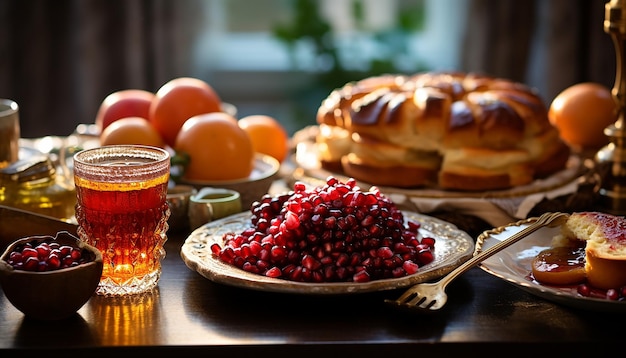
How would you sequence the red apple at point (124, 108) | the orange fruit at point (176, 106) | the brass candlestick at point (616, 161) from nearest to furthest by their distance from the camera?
the brass candlestick at point (616, 161) → the orange fruit at point (176, 106) → the red apple at point (124, 108)

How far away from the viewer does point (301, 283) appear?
1287mm

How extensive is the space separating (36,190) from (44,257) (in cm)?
43

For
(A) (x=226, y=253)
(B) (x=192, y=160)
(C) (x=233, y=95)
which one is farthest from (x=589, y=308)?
(C) (x=233, y=95)

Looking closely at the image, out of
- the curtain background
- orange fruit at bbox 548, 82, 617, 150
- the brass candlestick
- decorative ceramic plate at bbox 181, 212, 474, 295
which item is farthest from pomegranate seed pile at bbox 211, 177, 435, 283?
the curtain background

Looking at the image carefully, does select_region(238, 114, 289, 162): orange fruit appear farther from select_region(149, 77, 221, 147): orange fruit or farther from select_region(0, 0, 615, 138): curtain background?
select_region(0, 0, 615, 138): curtain background

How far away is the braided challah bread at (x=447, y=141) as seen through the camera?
6.33 ft

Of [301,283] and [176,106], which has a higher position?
[176,106]

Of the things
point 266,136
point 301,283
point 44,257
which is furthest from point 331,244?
point 266,136

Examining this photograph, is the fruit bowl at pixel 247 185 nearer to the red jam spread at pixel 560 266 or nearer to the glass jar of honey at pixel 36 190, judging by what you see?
the glass jar of honey at pixel 36 190

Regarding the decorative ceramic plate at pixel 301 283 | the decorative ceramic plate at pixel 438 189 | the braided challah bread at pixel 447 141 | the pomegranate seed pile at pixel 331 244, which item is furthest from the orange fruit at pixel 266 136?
the pomegranate seed pile at pixel 331 244

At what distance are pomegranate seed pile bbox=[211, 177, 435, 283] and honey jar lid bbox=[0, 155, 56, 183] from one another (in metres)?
0.46

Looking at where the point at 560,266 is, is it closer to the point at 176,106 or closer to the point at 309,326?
the point at 309,326

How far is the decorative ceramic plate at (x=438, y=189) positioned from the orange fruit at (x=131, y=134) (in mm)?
352

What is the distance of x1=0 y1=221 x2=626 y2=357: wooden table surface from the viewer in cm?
119
